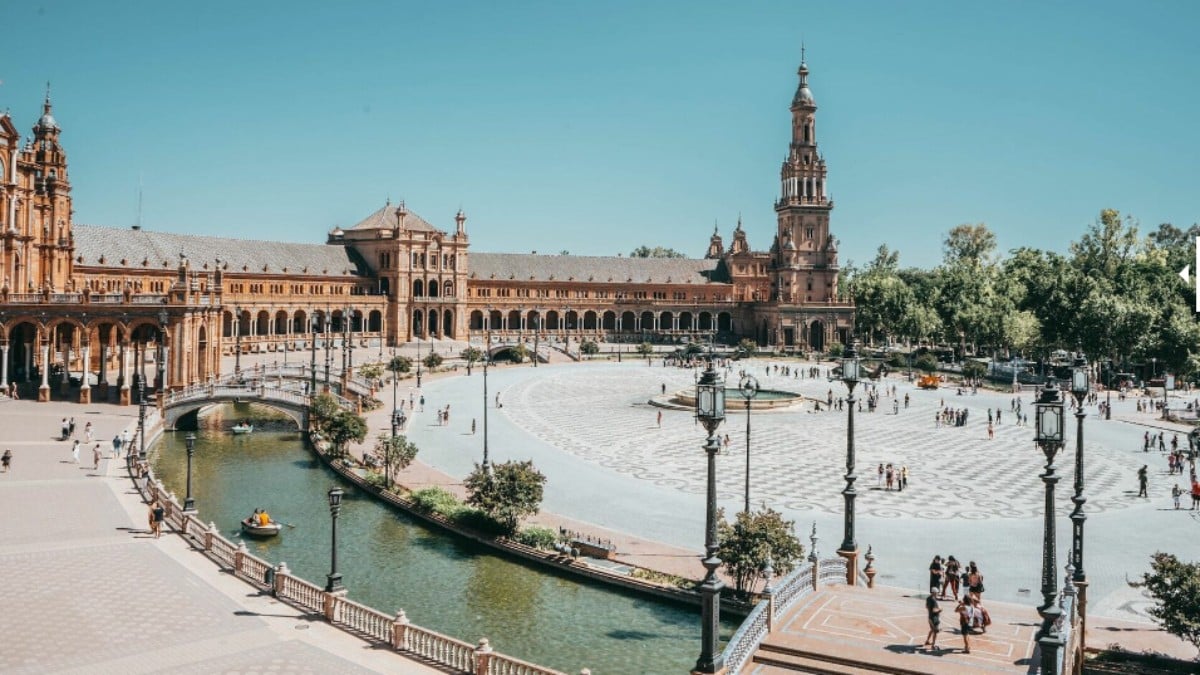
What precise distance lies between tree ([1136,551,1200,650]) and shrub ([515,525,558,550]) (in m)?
16.3

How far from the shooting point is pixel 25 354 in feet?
222

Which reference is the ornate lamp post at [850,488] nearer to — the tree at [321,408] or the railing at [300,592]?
the railing at [300,592]

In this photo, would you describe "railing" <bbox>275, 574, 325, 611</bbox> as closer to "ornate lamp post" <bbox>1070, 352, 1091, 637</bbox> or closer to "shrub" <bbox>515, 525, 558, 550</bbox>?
"shrub" <bbox>515, 525, 558, 550</bbox>

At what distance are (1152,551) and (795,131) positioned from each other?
339ft

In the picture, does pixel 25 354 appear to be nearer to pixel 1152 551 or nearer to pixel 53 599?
pixel 53 599

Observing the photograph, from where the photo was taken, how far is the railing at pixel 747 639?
16.4 meters

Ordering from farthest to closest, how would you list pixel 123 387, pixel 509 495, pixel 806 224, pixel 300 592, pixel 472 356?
pixel 806 224 → pixel 472 356 → pixel 123 387 → pixel 509 495 → pixel 300 592

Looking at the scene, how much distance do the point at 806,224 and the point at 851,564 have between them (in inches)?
4295

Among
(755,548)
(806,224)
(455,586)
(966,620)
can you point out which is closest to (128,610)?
(455,586)

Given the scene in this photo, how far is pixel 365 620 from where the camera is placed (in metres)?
21.4

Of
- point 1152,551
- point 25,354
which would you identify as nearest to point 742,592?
point 1152,551

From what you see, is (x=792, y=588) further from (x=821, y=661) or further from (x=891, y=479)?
(x=891, y=479)

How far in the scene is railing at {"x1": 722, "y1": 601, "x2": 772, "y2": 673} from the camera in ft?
53.9

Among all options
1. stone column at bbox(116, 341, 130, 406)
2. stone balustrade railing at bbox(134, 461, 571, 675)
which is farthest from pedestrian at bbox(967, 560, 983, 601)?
stone column at bbox(116, 341, 130, 406)
